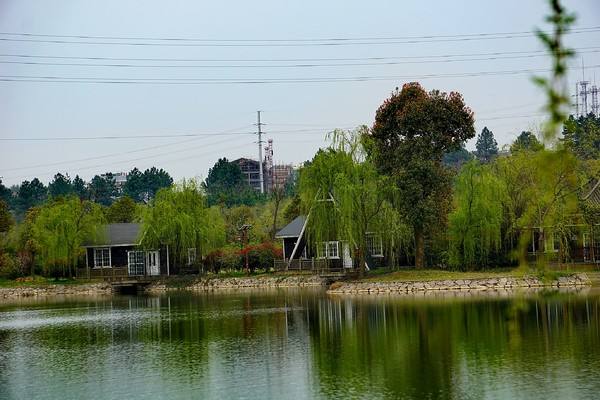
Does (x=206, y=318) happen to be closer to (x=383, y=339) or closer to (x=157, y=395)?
(x=383, y=339)

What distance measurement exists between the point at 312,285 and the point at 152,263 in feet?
43.9

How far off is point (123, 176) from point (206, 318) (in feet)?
556

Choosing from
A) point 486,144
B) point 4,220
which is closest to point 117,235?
point 4,220

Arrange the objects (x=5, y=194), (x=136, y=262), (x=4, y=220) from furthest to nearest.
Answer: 1. (x=5, y=194)
2. (x=4, y=220)
3. (x=136, y=262)

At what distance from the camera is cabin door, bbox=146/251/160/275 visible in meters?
53.3

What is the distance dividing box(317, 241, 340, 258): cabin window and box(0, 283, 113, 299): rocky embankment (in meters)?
14.3

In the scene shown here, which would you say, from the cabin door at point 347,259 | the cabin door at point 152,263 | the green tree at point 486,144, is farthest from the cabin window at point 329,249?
the green tree at point 486,144

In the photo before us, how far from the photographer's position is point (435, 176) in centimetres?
4088

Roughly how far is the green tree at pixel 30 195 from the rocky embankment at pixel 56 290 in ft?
195

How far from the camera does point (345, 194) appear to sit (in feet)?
133

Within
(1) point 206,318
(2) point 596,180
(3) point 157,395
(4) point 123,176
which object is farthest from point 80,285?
(4) point 123,176

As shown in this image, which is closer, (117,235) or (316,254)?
(316,254)

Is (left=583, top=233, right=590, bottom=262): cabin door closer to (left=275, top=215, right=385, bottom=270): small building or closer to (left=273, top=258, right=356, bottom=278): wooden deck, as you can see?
(left=275, top=215, right=385, bottom=270): small building

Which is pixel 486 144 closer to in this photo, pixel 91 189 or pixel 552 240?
pixel 91 189
